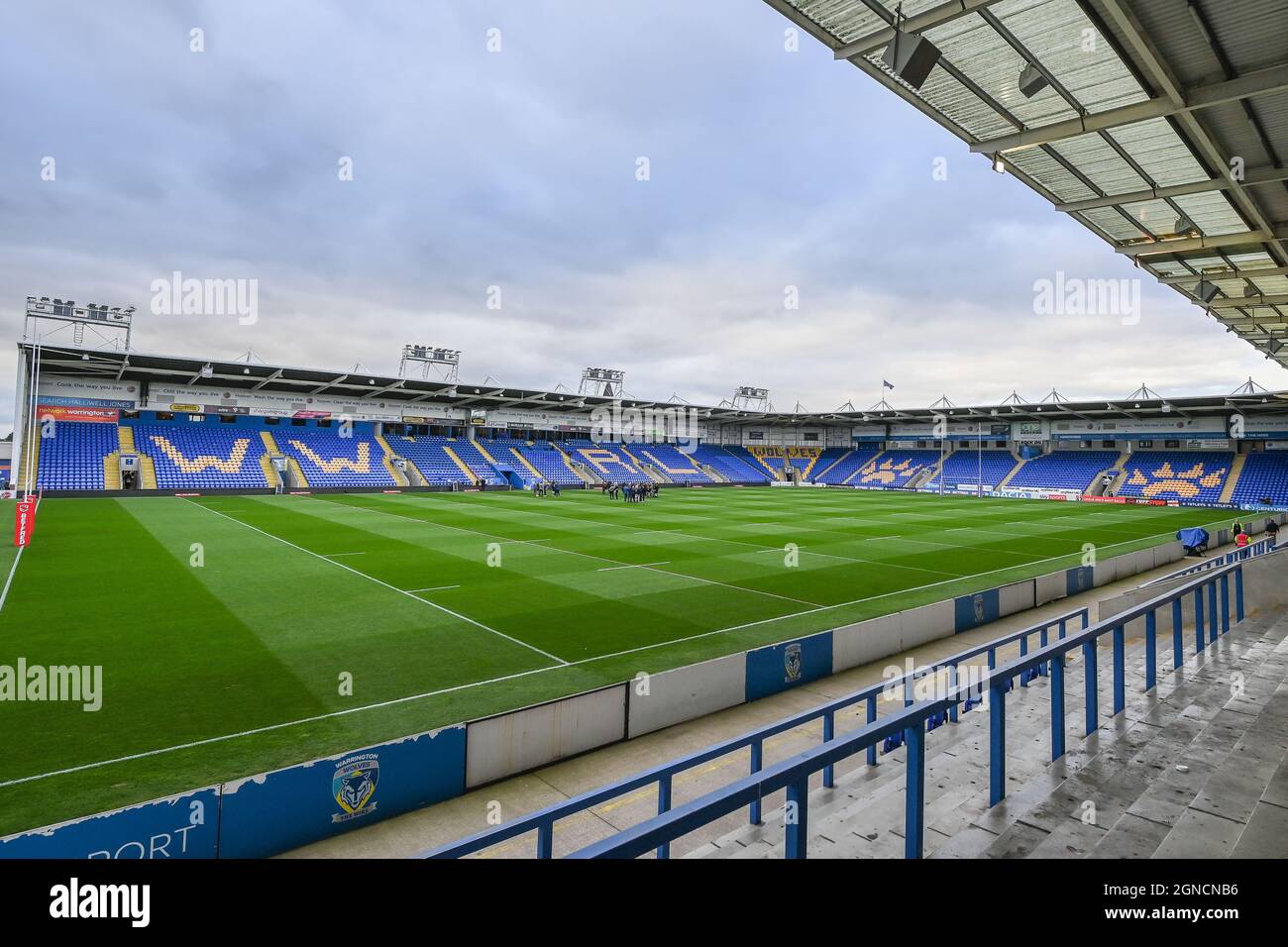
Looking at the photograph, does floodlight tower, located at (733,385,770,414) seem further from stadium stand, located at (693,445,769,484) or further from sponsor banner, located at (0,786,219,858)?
sponsor banner, located at (0,786,219,858)

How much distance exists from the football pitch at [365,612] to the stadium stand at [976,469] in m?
36.8

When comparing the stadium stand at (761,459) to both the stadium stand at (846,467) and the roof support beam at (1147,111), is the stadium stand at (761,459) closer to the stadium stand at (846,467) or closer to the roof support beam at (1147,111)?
the stadium stand at (846,467)

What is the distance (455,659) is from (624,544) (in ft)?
44.5

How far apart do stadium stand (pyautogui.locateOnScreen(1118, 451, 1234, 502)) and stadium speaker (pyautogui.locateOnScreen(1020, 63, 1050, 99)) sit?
60.8m

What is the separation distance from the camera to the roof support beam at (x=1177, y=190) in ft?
28.8

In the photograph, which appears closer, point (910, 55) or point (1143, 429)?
point (910, 55)

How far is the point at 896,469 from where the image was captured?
3019 inches

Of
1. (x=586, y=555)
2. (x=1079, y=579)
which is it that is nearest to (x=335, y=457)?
(x=586, y=555)

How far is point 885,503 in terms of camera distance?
4859 cm

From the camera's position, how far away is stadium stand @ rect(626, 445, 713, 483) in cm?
7175

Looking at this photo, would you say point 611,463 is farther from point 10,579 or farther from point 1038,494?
point 10,579

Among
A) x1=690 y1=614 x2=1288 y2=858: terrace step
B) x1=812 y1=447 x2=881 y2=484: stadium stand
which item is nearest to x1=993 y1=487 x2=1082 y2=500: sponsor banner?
x1=812 y1=447 x2=881 y2=484: stadium stand

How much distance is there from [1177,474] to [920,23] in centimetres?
6737

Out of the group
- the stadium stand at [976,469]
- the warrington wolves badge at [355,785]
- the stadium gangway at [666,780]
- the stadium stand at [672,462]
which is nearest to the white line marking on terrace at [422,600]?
the warrington wolves badge at [355,785]
